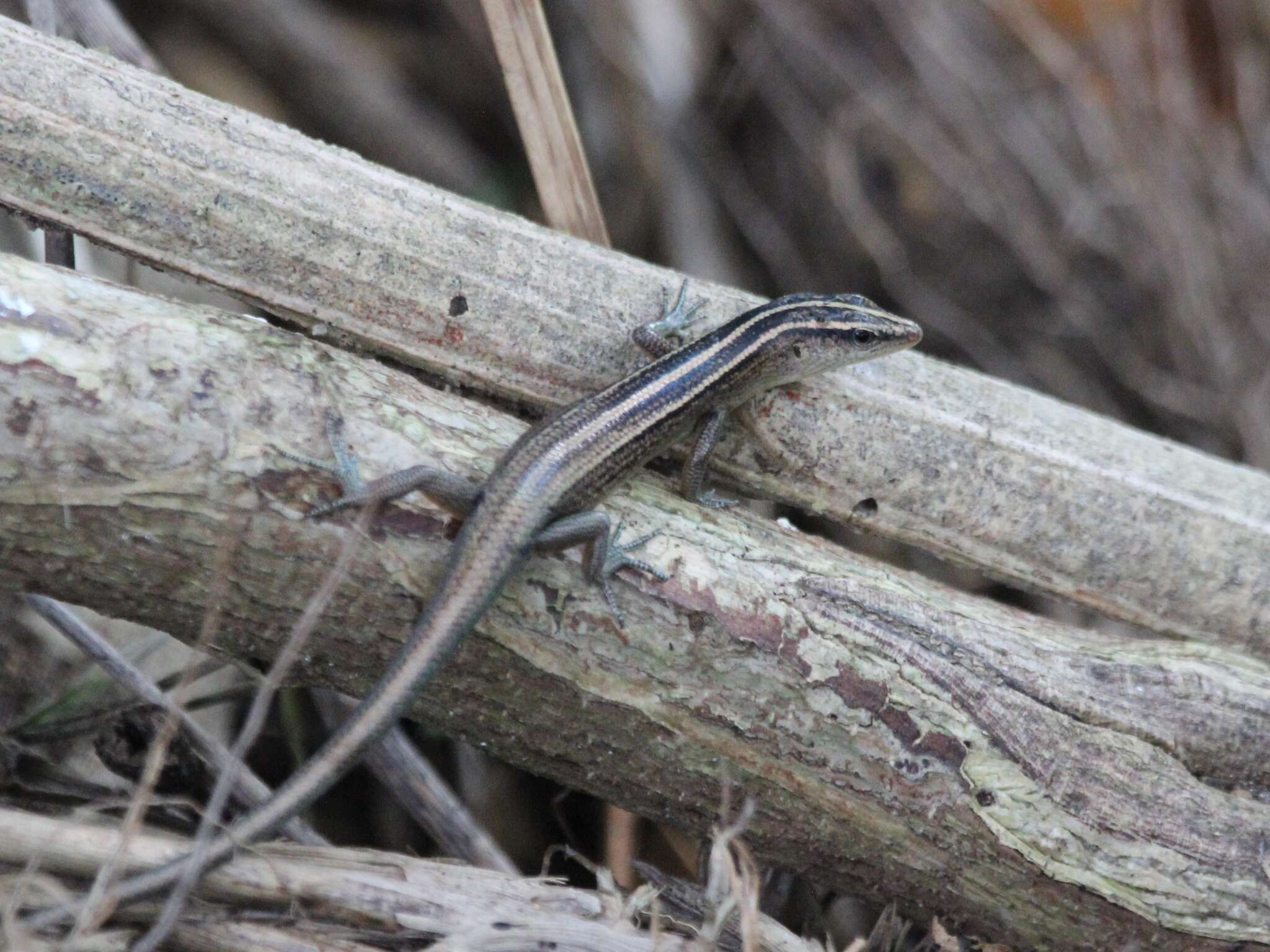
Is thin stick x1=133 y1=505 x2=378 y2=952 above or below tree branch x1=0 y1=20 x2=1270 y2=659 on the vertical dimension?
below

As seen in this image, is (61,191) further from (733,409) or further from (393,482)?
(733,409)

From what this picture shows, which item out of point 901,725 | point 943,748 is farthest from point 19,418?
point 943,748

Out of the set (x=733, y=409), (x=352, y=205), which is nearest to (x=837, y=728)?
(x=733, y=409)

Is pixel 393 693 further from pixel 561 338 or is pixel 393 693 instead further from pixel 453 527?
pixel 561 338

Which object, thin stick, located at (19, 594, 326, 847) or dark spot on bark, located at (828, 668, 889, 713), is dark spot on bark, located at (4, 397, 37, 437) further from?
dark spot on bark, located at (828, 668, 889, 713)

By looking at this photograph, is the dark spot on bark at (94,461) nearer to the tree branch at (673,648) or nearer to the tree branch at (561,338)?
the tree branch at (673,648)

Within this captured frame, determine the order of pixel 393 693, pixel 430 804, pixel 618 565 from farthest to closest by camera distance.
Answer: pixel 430 804 < pixel 618 565 < pixel 393 693

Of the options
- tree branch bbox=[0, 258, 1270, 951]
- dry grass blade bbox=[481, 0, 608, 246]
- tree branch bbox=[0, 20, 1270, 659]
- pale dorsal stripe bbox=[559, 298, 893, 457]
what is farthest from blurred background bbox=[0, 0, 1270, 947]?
tree branch bbox=[0, 258, 1270, 951]
